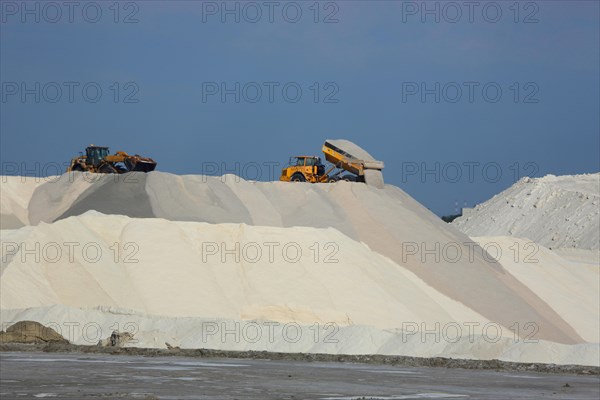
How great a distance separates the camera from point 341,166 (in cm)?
4797

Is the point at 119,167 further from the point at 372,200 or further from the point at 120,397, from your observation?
the point at 120,397

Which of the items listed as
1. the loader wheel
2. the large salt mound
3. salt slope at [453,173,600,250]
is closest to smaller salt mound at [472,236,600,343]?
the large salt mound

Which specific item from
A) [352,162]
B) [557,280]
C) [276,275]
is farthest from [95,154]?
[557,280]

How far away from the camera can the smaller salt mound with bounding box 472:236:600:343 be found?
42062 mm

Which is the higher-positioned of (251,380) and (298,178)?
(298,178)

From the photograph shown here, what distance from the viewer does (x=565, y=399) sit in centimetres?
1933

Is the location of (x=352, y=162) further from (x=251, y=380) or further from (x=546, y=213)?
(x=546, y=213)

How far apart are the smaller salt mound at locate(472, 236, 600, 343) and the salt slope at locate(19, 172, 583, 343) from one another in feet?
4.17

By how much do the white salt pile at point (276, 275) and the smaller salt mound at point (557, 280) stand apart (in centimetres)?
12

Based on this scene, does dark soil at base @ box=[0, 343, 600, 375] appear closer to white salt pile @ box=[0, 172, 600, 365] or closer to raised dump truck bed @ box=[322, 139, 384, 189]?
white salt pile @ box=[0, 172, 600, 365]

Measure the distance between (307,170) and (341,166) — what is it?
1771 mm


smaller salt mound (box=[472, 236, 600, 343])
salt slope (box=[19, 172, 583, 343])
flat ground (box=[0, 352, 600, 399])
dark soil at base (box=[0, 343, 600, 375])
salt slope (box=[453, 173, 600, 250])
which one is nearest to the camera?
flat ground (box=[0, 352, 600, 399])

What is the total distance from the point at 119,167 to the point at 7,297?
1587 cm

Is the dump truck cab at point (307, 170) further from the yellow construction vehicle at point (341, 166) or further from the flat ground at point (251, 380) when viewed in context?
the flat ground at point (251, 380)
